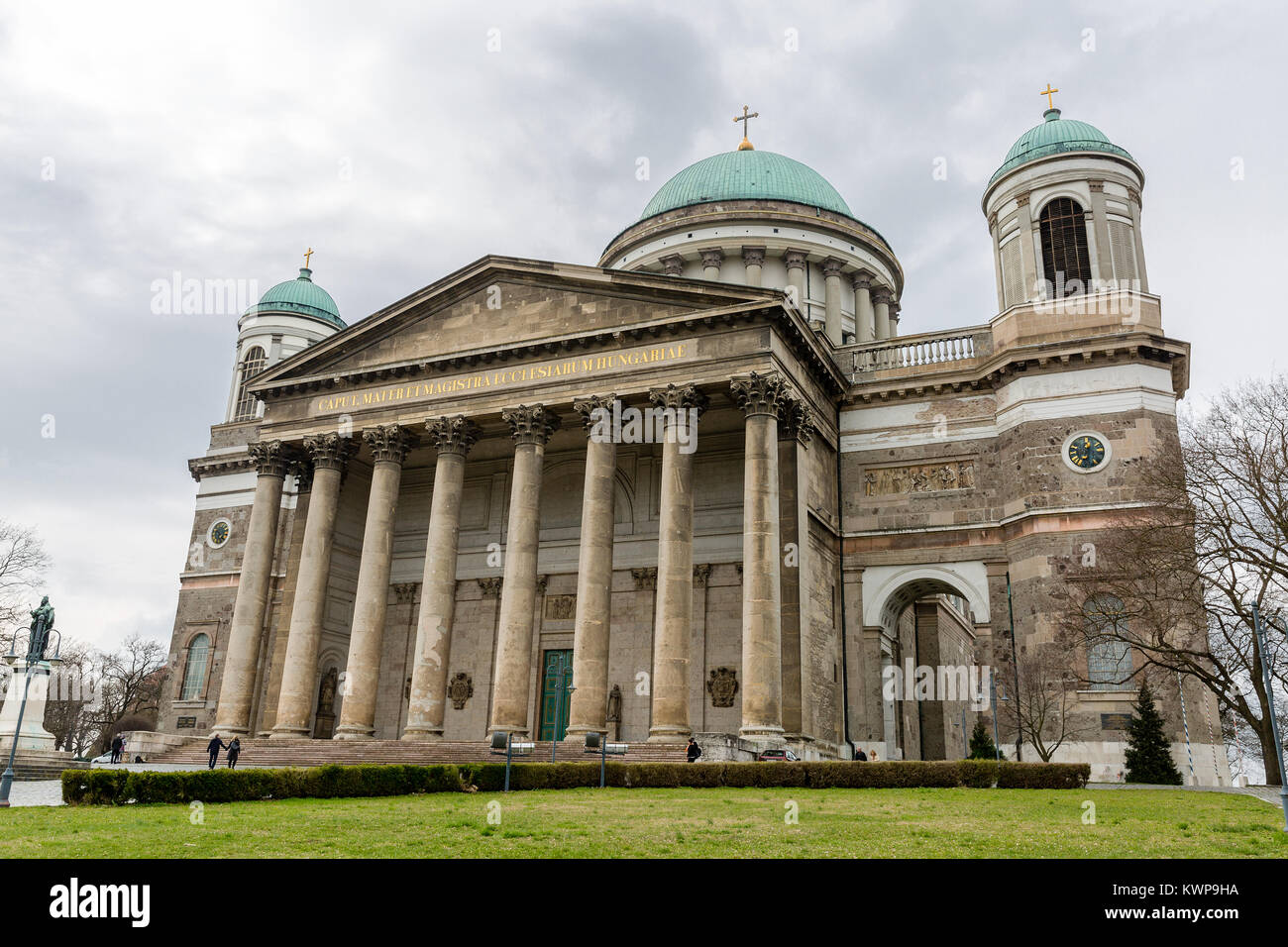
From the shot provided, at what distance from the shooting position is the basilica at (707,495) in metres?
30.3

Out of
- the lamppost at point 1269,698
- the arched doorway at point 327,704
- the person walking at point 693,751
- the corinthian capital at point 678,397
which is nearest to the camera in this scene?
the lamppost at point 1269,698

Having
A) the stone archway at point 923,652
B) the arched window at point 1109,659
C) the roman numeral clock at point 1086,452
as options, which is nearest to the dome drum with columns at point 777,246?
the stone archway at point 923,652

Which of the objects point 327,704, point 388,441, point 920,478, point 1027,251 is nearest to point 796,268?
point 1027,251

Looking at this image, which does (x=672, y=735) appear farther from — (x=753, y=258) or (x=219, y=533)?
(x=219, y=533)

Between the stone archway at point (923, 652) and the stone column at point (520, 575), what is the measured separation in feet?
40.6

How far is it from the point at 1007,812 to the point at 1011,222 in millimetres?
27190

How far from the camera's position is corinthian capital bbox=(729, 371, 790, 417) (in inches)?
1183

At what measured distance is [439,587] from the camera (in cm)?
3275

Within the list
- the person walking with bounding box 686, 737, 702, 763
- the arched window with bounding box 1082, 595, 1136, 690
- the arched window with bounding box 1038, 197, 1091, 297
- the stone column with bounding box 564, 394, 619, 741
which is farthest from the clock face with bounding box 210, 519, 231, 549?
the arched window with bounding box 1038, 197, 1091, 297

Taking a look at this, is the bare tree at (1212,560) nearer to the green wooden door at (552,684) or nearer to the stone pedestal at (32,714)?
the green wooden door at (552,684)

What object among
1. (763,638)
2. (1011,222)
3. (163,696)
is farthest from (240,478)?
(1011,222)

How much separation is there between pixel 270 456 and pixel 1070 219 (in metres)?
31.3

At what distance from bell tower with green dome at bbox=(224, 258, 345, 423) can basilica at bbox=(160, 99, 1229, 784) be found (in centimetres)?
1379
